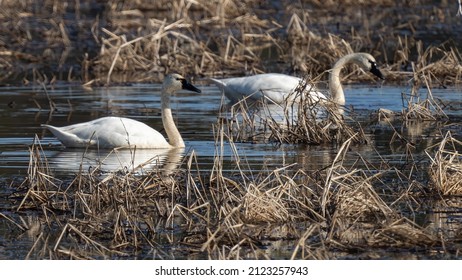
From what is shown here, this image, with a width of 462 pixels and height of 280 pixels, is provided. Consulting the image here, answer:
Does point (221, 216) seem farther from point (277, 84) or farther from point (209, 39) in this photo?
point (209, 39)

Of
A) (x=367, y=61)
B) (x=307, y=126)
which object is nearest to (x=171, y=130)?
(x=307, y=126)

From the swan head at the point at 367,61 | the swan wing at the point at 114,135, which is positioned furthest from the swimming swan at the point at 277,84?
the swan wing at the point at 114,135

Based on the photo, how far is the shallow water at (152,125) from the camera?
9555mm

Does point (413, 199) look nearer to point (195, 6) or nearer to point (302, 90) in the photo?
point (302, 90)

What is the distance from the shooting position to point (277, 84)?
13586 mm

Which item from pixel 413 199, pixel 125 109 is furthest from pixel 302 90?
pixel 125 109

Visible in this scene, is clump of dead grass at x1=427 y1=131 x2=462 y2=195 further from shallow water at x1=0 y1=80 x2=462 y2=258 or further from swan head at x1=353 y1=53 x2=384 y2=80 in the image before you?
swan head at x1=353 y1=53 x2=384 y2=80

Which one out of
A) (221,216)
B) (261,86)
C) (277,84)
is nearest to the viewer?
(221,216)

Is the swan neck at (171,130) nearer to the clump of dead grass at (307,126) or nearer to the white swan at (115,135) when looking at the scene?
the white swan at (115,135)

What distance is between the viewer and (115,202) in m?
7.64

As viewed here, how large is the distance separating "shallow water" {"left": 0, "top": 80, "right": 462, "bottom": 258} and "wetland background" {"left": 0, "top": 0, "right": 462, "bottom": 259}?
0.04 m

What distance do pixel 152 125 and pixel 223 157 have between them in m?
2.68

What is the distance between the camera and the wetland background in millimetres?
6793

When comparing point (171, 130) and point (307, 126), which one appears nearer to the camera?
point (307, 126)
